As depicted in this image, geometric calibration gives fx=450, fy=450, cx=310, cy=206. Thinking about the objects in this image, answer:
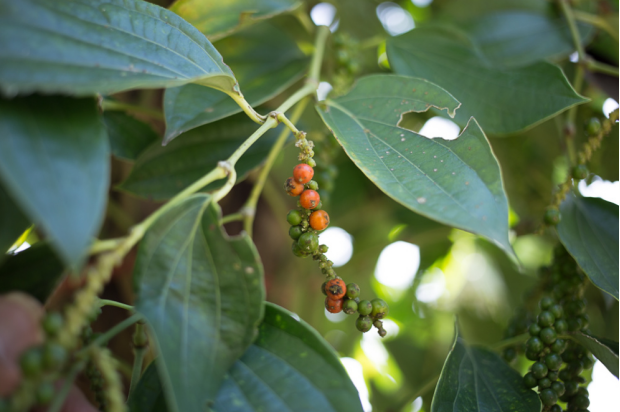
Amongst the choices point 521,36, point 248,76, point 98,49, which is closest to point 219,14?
point 248,76

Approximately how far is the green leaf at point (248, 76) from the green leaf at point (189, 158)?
53 mm

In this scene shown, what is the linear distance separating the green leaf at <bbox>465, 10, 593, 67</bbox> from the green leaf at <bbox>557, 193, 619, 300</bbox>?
22cm

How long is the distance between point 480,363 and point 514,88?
1.00ft

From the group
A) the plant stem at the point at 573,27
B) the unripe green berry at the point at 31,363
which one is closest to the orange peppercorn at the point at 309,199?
the unripe green berry at the point at 31,363

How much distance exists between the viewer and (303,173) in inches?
14.6

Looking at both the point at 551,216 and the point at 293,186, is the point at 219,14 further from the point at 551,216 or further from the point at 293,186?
the point at 551,216

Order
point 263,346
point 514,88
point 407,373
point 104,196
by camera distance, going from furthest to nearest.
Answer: point 407,373 → point 514,88 → point 263,346 → point 104,196

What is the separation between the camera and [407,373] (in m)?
0.89

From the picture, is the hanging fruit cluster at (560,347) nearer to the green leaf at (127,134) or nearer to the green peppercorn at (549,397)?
the green peppercorn at (549,397)

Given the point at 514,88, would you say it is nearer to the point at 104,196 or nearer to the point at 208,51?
the point at 208,51

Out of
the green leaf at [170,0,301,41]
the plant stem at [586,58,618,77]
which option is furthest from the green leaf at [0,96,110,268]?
the plant stem at [586,58,618,77]

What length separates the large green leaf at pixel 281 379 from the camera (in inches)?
12.9

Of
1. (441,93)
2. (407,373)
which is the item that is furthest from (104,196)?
(407,373)

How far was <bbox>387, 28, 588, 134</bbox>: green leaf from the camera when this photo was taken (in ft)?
1.59
